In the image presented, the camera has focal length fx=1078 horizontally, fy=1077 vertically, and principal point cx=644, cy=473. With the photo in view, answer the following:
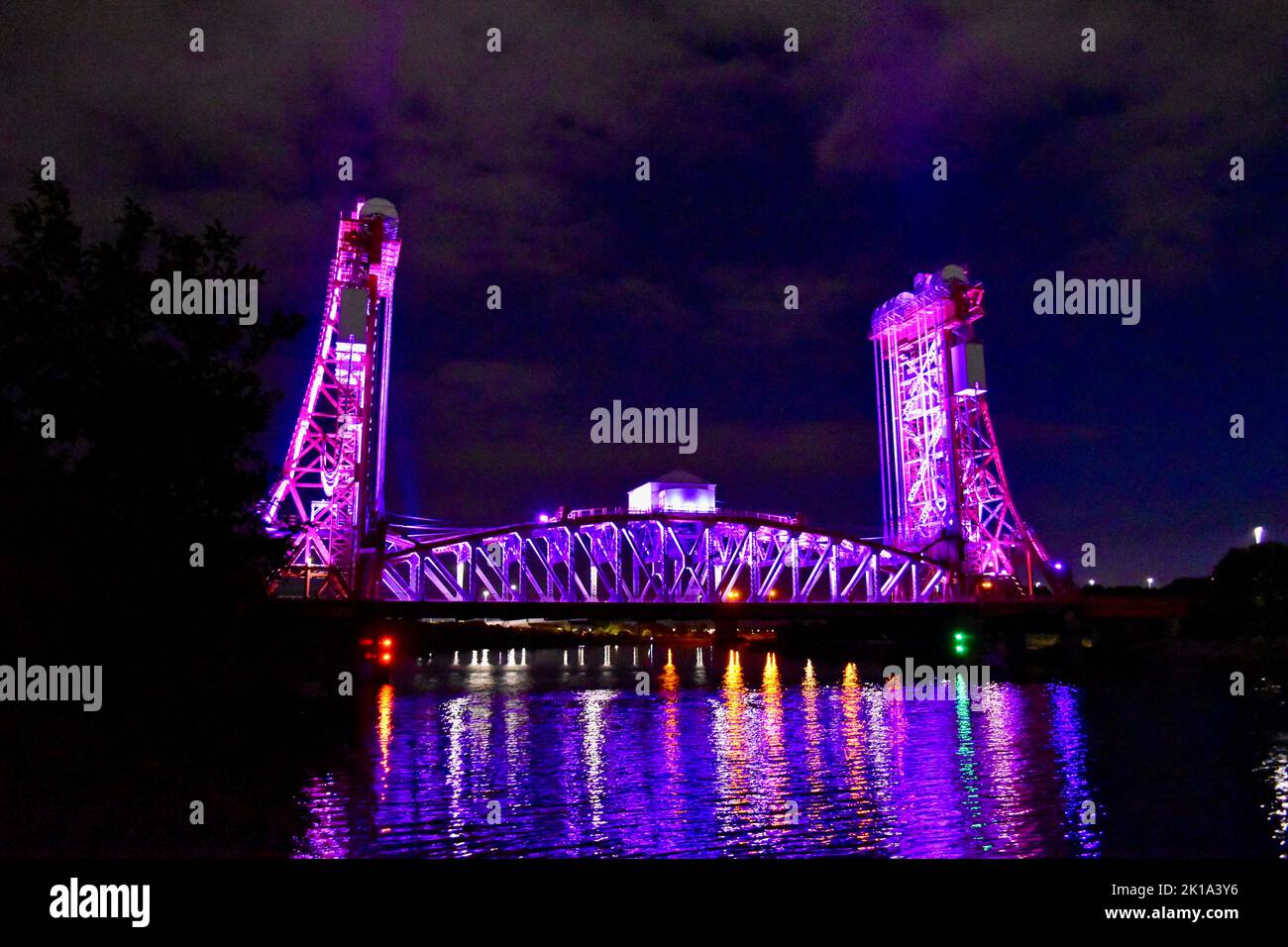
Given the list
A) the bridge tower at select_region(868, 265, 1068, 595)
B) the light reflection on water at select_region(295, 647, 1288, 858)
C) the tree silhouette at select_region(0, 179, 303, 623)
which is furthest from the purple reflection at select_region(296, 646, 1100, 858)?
the bridge tower at select_region(868, 265, 1068, 595)

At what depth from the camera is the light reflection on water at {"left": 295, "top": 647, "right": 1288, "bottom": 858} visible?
28391 mm

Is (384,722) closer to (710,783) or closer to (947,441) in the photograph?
(710,783)

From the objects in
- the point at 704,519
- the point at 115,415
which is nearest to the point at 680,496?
the point at 704,519

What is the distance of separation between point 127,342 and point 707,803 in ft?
72.8

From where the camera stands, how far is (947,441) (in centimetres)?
11169

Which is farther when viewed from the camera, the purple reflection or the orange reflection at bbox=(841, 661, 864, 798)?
the orange reflection at bbox=(841, 661, 864, 798)

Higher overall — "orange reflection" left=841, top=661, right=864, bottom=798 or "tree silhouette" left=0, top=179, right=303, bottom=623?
"tree silhouette" left=0, top=179, right=303, bottom=623

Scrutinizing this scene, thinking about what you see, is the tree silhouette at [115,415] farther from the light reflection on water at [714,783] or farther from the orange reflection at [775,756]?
the orange reflection at [775,756]

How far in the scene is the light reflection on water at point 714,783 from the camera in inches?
1118

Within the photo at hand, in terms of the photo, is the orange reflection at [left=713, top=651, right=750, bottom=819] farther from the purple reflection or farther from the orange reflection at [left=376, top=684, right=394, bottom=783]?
the orange reflection at [left=376, top=684, right=394, bottom=783]

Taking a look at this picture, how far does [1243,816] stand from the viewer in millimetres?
31812

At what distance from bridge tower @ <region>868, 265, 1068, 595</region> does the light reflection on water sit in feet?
152

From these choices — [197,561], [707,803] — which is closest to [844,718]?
[707,803]
